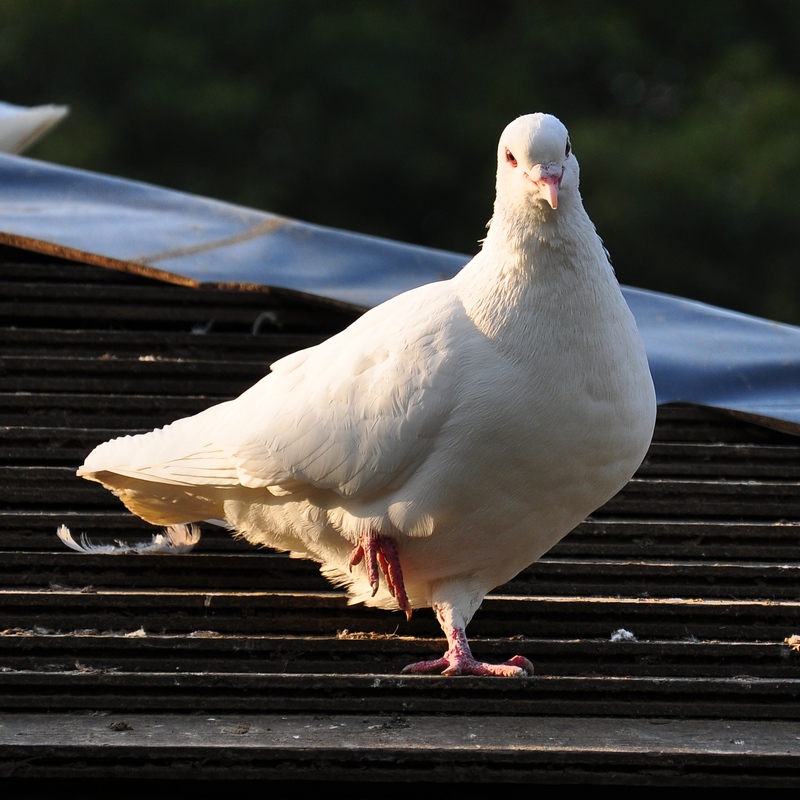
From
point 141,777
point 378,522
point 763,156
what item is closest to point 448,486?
point 378,522

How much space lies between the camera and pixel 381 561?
8.66 feet

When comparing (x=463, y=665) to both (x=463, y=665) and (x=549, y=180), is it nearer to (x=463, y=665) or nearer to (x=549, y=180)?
(x=463, y=665)

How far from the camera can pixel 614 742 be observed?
2.22 metres

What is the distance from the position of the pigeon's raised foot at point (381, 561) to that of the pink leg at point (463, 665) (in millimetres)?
163

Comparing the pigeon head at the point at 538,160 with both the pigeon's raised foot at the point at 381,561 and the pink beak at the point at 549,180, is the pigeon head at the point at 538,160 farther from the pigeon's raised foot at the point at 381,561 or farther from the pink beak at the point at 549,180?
the pigeon's raised foot at the point at 381,561

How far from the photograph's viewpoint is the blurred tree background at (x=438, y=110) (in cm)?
1460

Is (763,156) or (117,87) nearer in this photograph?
(763,156)

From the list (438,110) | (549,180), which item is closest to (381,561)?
(549,180)

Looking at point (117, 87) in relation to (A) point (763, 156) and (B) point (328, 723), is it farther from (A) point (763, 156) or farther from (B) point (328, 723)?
(B) point (328, 723)

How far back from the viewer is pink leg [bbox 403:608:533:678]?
253 centimetres

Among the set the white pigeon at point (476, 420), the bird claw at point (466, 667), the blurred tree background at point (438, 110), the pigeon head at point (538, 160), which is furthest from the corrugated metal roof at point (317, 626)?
the blurred tree background at point (438, 110)

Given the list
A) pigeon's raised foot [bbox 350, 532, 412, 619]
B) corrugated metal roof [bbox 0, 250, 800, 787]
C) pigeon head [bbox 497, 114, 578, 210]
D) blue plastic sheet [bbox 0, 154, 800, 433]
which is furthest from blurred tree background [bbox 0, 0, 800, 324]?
pigeon's raised foot [bbox 350, 532, 412, 619]

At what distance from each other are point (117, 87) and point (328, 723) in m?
14.5

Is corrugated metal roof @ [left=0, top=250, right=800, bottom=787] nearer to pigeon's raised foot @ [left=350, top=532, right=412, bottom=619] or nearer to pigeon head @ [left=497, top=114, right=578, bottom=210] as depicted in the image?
pigeon's raised foot @ [left=350, top=532, right=412, bottom=619]
